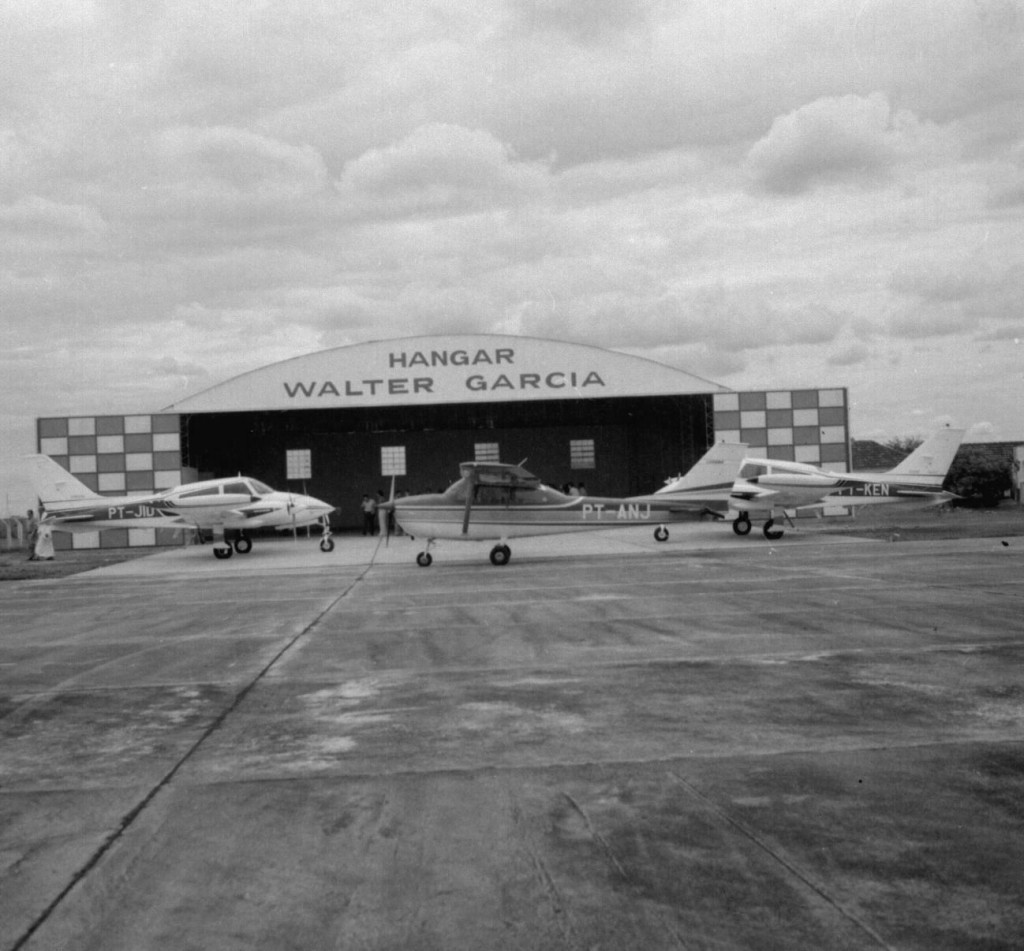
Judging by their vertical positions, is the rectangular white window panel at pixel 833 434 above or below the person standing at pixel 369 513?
above

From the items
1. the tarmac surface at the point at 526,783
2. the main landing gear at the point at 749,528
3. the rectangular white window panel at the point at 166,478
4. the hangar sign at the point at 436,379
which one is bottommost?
the tarmac surface at the point at 526,783

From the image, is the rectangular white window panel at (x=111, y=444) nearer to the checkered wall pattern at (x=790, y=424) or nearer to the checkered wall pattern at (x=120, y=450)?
the checkered wall pattern at (x=120, y=450)

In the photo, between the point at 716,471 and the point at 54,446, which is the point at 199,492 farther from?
the point at 716,471

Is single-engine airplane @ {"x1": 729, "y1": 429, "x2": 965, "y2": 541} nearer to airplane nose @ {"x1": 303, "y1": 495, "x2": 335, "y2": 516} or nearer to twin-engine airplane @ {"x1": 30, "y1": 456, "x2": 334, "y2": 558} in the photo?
airplane nose @ {"x1": 303, "y1": 495, "x2": 335, "y2": 516}

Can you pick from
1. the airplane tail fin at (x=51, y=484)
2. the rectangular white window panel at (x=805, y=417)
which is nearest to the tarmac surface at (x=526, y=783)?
the airplane tail fin at (x=51, y=484)

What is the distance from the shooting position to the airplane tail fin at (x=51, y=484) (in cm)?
2853

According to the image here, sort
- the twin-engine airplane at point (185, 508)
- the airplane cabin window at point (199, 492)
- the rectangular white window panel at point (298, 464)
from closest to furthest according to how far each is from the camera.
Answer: the twin-engine airplane at point (185, 508) → the airplane cabin window at point (199, 492) → the rectangular white window panel at point (298, 464)

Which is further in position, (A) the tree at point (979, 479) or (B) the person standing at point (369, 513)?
(A) the tree at point (979, 479)

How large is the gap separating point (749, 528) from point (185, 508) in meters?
15.6

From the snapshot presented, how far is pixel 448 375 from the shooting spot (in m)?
33.8

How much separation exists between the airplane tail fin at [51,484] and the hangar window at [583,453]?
70.9 ft

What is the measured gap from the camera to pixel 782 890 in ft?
12.3

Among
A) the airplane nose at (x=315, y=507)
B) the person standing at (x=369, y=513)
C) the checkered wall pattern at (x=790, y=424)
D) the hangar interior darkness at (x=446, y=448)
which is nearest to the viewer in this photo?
the airplane nose at (x=315, y=507)

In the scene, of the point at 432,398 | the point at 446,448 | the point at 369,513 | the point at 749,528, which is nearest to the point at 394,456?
the point at 446,448
